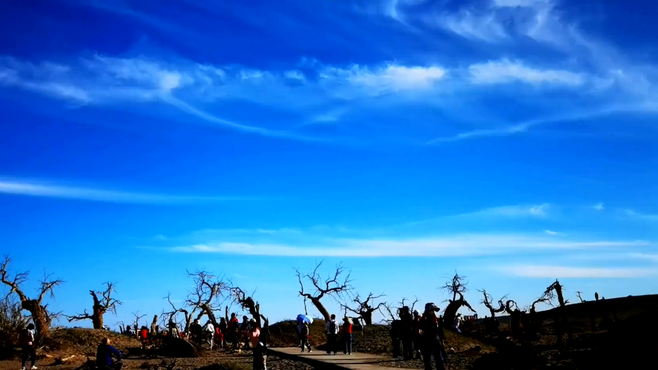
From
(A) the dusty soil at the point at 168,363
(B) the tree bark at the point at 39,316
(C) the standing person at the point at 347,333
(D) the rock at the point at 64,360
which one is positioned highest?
(B) the tree bark at the point at 39,316

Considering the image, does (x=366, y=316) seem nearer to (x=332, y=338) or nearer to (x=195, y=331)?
(x=195, y=331)

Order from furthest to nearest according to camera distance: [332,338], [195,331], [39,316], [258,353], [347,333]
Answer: [195,331] < [39,316] < [332,338] < [347,333] < [258,353]

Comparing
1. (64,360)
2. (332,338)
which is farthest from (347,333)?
(64,360)

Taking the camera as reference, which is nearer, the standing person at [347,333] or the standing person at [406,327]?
the standing person at [406,327]

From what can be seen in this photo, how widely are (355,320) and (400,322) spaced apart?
59.6 feet

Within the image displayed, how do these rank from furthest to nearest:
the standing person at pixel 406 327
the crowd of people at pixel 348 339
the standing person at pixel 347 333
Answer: the standing person at pixel 347 333 < the standing person at pixel 406 327 < the crowd of people at pixel 348 339

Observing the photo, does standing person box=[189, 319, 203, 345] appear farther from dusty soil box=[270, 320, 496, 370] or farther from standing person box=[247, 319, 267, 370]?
standing person box=[247, 319, 267, 370]

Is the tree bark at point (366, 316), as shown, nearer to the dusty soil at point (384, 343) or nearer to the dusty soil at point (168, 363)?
the dusty soil at point (384, 343)

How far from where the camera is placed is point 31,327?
21.1 m

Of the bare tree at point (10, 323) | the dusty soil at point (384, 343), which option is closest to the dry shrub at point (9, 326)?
the bare tree at point (10, 323)

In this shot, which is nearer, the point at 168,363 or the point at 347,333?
the point at 347,333

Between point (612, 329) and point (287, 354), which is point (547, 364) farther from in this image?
point (287, 354)

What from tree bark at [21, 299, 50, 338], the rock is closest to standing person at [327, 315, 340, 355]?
the rock

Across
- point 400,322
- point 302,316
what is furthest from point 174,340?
point 400,322
